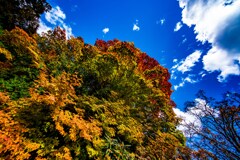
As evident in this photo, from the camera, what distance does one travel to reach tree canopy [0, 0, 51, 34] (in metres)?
7.39

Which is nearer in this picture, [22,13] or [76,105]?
[76,105]

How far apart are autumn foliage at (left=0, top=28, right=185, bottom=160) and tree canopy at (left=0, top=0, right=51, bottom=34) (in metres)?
2.31

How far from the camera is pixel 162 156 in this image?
5008mm

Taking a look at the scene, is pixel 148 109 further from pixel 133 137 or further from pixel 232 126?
pixel 232 126

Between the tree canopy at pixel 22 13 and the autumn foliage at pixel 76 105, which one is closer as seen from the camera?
the autumn foliage at pixel 76 105

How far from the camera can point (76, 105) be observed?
448cm

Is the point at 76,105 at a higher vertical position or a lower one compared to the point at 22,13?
lower

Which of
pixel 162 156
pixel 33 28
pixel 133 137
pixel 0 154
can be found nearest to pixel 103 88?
pixel 133 137

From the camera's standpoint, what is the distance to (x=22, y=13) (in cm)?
782

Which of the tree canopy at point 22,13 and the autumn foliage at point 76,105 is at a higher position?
the tree canopy at point 22,13

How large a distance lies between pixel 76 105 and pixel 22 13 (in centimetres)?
656

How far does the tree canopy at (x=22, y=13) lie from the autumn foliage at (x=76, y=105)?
2.31 meters

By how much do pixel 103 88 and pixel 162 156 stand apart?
10.5 ft

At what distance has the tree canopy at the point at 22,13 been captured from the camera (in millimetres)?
7387
